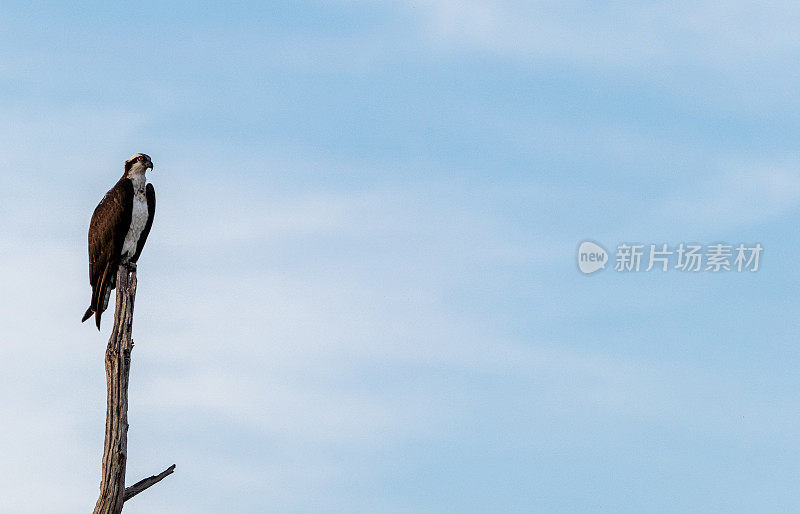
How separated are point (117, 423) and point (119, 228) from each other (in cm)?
326

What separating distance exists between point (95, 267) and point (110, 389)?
8.42 feet

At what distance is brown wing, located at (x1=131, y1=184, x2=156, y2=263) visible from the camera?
14570mm

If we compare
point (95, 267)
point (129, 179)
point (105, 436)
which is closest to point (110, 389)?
point (105, 436)

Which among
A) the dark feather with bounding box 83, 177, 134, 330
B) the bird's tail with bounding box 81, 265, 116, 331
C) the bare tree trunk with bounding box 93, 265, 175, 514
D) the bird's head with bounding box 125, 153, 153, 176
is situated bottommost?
the bare tree trunk with bounding box 93, 265, 175, 514

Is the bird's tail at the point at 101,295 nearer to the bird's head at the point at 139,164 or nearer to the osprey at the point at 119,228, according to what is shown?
the osprey at the point at 119,228

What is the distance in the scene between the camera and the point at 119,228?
46.2 ft

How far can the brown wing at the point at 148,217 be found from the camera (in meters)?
14.6

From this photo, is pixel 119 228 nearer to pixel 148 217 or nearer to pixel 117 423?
pixel 148 217

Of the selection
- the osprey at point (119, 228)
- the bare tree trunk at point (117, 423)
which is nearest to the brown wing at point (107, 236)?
the osprey at point (119, 228)

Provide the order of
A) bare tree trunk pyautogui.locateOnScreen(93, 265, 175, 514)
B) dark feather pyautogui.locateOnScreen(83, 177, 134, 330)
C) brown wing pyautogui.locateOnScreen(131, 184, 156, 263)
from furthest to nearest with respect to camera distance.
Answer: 1. brown wing pyautogui.locateOnScreen(131, 184, 156, 263)
2. dark feather pyautogui.locateOnScreen(83, 177, 134, 330)
3. bare tree trunk pyautogui.locateOnScreen(93, 265, 175, 514)

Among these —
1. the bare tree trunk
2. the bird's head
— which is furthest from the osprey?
the bare tree trunk

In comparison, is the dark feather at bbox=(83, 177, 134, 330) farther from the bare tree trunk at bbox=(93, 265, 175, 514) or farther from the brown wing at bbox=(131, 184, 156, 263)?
the bare tree trunk at bbox=(93, 265, 175, 514)

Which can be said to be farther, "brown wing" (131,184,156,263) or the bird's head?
the bird's head

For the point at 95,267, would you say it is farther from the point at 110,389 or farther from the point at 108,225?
the point at 110,389
